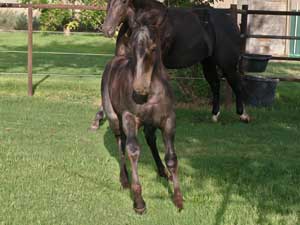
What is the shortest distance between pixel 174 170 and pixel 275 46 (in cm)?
1964

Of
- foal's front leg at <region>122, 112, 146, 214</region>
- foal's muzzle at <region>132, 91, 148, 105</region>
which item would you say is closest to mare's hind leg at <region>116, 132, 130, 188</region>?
foal's front leg at <region>122, 112, 146, 214</region>

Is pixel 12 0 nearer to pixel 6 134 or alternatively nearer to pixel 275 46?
pixel 275 46

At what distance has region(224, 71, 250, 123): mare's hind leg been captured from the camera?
1024 cm

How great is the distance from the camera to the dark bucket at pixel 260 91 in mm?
11637

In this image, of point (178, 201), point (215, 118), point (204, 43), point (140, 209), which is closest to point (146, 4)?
point (204, 43)

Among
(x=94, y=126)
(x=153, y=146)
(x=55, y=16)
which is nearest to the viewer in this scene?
(x=153, y=146)

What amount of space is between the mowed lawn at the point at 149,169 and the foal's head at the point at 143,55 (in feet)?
3.69

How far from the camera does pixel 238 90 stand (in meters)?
10.6

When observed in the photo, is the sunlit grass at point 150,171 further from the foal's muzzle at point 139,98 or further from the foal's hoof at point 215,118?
the foal's muzzle at point 139,98

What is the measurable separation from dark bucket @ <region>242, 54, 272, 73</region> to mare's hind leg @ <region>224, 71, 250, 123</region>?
3.26 ft

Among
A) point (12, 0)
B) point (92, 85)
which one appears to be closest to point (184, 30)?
point (92, 85)

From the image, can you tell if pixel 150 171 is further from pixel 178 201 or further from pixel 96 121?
pixel 96 121

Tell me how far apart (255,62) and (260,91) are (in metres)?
0.56

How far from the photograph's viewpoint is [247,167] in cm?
690
